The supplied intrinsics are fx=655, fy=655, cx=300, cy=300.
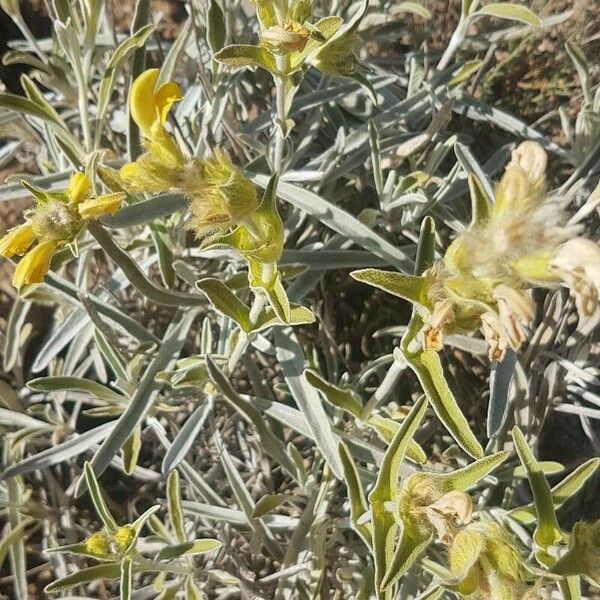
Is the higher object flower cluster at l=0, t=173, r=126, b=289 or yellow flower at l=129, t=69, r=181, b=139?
yellow flower at l=129, t=69, r=181, b=139

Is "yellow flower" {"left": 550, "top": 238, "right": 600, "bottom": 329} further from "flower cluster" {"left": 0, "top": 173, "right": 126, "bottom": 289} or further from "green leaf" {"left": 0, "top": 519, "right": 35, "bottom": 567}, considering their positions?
"green leaf" {"left": 0, "top": 519, "right": 35, "bottom": 567}

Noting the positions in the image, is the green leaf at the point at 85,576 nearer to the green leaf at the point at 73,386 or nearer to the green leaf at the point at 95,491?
the green leaf at the point at 95,491

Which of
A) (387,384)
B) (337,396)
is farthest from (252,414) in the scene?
(387,384)

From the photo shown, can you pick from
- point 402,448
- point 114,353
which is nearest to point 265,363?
point 114,353

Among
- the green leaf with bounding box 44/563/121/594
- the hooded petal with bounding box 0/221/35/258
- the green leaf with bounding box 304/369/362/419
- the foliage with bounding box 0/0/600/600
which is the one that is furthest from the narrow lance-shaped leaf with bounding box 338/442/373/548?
the hooded petal with bounding box 0/221/35/258

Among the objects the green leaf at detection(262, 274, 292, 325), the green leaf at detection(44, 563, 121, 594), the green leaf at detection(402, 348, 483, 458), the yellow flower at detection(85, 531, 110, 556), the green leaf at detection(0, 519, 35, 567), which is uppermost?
the green leaf at detection(262, 274, 292, 325)

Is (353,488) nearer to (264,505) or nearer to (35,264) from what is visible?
(264,505)

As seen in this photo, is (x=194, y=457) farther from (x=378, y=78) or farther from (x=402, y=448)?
(x=378, y=78)
